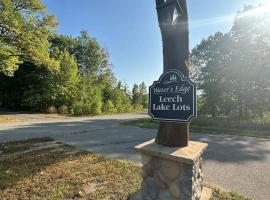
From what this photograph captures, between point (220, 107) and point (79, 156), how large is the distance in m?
13.6

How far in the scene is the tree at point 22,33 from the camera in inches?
542

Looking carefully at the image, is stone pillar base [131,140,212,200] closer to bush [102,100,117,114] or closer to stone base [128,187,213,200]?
stone base [128,187,213,200]

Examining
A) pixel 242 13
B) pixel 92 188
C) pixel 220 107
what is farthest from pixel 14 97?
pixel 92 188

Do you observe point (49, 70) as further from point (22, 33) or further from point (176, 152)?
point (176, 152)

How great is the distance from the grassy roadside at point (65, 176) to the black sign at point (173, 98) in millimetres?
1361

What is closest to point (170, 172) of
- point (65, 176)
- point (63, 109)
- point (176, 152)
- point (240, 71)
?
point (176, 152)

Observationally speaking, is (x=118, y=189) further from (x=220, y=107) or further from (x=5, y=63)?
(x=220, y=107)

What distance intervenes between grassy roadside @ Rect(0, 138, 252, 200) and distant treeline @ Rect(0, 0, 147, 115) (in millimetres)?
10489

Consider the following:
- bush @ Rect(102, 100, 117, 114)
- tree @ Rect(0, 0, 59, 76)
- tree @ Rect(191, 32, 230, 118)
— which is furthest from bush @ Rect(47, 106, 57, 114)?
tree @ Rect(191, 32, 230, 118)

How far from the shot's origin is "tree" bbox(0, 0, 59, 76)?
45.2 feet

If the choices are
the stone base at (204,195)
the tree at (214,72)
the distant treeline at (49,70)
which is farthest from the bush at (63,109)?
the stone base at (204,195)

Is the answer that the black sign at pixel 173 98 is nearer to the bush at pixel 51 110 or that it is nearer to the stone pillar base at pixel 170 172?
the stone pillar base at pixel 170 172

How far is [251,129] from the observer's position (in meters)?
12.1

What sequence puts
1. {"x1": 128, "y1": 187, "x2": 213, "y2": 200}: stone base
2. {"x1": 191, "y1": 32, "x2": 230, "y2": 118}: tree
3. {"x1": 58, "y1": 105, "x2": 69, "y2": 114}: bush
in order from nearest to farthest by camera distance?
{"x1": 128, "y1": 187, "x2": 213, "y2": 200}: stone base, {"x1": 191, "y1": 32, "x2": 230, "y2": 118}: tree, {"x1": 58, "y1": 105, "x2": 69, "y2": 114}: bush
